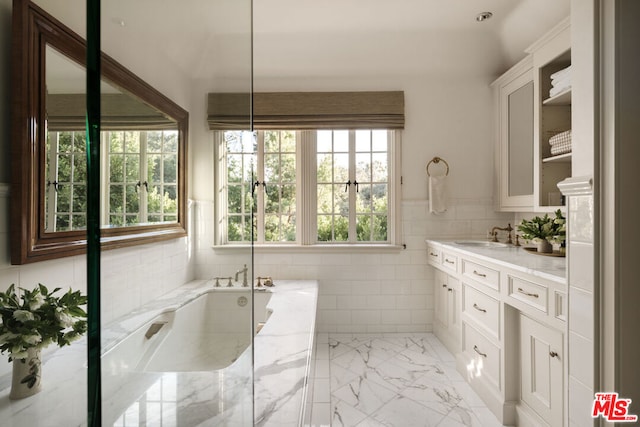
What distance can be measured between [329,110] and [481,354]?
7.78 ft

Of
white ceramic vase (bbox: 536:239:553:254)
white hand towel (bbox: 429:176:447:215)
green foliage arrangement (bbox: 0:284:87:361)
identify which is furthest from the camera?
white hand towel (bbox: 429:176:447:215)

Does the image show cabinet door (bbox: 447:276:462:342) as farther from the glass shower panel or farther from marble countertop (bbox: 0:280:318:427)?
the glass shower panel

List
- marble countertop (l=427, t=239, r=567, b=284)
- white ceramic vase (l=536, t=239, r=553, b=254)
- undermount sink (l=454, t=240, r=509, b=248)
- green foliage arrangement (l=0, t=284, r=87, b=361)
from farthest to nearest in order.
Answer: undermount sink (l=454, t=240, r=509, b=248) → white ceramic vase (l=536, t=239, r=553, b=254) → marble countertop (l=427, t=239, r=567, b=284) → green foliage arrangement (l=0, t=284, r=87, b=361)


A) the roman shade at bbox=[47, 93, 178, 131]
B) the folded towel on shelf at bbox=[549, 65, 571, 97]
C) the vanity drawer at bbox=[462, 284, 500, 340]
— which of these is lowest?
the vanity drawer at bbox=[462, 284, 500, 340]

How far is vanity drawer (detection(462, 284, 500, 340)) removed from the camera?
1.84 metres

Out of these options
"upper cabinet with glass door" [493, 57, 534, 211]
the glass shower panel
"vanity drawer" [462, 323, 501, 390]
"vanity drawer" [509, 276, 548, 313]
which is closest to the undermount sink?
"upper cabinet with glass door" [493, 57, 534, 211]

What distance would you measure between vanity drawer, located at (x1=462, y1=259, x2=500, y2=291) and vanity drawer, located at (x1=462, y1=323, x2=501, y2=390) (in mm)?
358

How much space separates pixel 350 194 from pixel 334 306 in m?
1.13

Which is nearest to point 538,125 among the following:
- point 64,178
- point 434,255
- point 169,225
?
point 434,255

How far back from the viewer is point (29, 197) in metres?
0.88

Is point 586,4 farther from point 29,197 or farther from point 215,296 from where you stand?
point 29,197

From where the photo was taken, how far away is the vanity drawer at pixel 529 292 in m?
1.46

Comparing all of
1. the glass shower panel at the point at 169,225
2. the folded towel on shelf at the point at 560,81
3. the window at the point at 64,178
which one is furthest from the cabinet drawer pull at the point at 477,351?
the window at the point at 64,178

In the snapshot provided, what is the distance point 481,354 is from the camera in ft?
6.53
